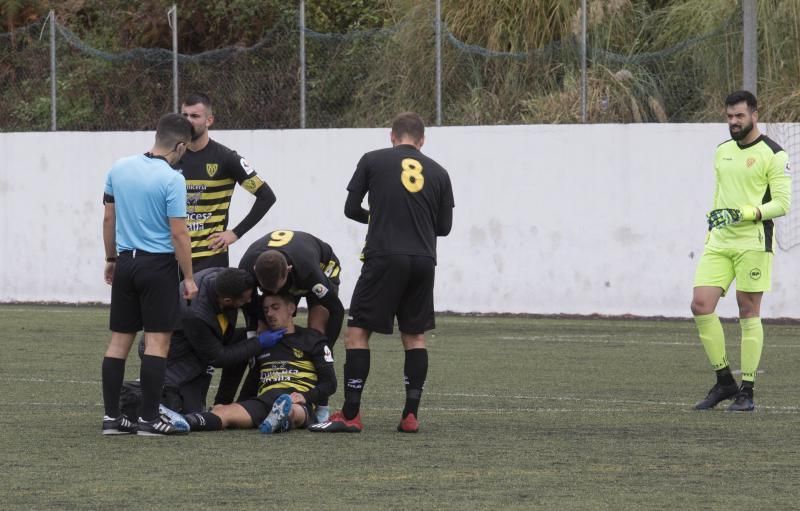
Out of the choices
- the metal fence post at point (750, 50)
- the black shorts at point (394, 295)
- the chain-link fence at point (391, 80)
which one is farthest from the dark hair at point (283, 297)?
the chain-link fence at point (391, 80)

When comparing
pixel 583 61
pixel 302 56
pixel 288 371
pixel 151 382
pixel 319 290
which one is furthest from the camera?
pixel 302 56

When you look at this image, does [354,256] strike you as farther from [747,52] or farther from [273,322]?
[273,322]

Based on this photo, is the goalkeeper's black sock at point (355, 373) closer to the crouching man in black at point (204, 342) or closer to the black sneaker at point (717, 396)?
the crouching man in black at point (204, 342)

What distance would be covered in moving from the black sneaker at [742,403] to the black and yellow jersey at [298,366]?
2618 mm

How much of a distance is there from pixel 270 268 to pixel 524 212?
426 inches

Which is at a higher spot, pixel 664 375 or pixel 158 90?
pixel 158 90

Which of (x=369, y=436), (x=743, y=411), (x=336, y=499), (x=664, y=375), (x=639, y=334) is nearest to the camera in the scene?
(x=336, y=499)

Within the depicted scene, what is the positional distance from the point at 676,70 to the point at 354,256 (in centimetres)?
462

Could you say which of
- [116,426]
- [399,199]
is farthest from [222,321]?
[399,199]

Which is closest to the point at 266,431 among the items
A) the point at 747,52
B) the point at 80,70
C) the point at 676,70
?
the point at 747,52

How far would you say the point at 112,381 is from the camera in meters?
8.96

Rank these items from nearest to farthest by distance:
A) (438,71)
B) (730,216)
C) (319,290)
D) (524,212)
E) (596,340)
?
(319,290) → (730,216) → (596,340) → (524,212) → (438,71)

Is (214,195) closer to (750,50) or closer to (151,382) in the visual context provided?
(151,382)

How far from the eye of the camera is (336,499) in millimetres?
6797
